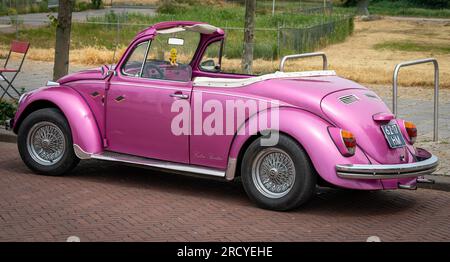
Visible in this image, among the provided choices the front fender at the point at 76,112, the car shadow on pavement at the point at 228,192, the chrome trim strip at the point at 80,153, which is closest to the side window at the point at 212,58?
the car shadow on pavement at the point at 228,192

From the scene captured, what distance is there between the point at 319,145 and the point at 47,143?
3213 millimetres

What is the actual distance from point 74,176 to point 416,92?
34.8 feet

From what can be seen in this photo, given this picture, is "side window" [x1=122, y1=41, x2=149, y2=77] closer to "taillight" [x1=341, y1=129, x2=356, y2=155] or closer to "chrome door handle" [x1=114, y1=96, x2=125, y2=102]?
"chrome door handle" [x1=114, y1=96, x2=125, y2=102]

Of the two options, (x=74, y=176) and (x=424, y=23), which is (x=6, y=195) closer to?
(x=74, y=176)

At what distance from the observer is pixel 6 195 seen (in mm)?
8258

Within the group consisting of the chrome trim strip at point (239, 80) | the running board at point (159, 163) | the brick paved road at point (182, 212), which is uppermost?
the chrome trim strip at point (239, 80)

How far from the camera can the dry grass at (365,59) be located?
67.8ft

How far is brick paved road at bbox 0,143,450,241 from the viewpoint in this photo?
22.8ft

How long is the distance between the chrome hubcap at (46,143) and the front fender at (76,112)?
0.25 meters

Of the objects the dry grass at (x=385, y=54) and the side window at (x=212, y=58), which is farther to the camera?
the dry grass at (x=385, y=54)

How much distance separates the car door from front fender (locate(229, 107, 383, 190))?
1.17 m

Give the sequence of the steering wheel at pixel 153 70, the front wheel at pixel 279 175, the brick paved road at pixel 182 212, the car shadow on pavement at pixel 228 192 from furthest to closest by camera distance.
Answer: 1. the steering wheel at pixel 153 70
2. the car shadow on pavement at pixel 228 192
3. the front wheel at pixel 279 175
4. the brick paved road at pixel 182 212

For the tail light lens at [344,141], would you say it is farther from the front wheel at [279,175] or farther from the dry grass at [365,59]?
the dry grass at [365,59]

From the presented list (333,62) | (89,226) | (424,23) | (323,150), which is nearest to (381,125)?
(323,150)
